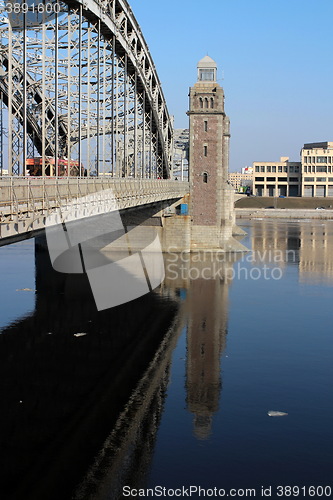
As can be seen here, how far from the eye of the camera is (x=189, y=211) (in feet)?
266

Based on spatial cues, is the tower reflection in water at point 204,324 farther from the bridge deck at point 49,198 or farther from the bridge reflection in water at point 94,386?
the bridge deck at point 49,198

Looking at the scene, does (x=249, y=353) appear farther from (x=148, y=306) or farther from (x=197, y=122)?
(x=197, y=122)

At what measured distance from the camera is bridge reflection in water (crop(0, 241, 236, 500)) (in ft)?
69.6

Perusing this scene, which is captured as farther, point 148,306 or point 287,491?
point 148,306

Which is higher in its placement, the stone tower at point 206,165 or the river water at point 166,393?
the stone tower at point 206,165

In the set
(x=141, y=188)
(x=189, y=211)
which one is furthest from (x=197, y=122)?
(x=141, y=188)

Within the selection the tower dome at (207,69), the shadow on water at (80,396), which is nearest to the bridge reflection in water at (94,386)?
the shadow on water at (80,396)

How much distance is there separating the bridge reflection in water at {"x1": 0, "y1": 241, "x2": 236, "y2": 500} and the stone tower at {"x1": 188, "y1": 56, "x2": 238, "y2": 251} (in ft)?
96.9

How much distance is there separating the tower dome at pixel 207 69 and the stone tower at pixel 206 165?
234cm

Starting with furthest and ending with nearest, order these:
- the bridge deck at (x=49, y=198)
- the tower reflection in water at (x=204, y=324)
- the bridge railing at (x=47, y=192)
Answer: the tower reflection in water at (x=204, y=324)
the bridge railing at (x=47, y=192)
the bridge deck at (x=49, y=198)

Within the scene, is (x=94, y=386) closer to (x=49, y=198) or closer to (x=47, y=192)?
(x=49, y=198)

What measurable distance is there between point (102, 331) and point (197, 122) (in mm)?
45219

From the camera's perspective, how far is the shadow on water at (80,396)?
21.0 meters

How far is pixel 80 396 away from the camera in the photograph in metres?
27.7
